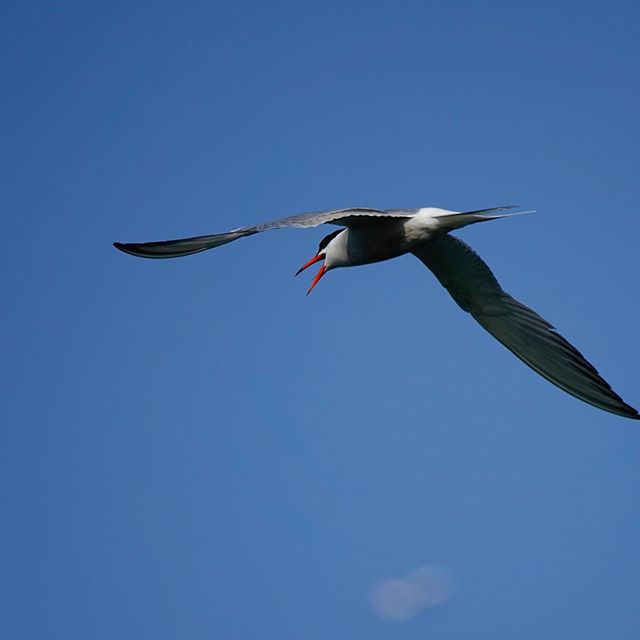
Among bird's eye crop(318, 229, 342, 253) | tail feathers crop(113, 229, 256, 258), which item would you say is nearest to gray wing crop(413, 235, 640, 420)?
bird's eye crop(318, 229, 342, 253)

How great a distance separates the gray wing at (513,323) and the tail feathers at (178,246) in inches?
117

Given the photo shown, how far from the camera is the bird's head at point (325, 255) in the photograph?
976 cm

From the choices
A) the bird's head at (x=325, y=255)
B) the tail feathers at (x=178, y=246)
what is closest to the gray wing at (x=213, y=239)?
the tail feathers at (x=178, y=246)

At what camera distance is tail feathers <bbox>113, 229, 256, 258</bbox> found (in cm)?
757

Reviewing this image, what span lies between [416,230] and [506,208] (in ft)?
5.29

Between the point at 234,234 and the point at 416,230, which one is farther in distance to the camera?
the point at 416,230

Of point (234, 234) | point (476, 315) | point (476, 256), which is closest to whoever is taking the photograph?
point (234, 234)

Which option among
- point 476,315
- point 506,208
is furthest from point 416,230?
point 476,315

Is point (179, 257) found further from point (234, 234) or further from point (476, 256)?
point (476, 256)

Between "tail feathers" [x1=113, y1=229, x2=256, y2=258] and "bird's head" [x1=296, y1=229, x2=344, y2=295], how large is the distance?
215cm

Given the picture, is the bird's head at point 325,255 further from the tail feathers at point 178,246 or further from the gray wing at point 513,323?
the tail feathers at point 178,246

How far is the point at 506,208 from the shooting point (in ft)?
25.8

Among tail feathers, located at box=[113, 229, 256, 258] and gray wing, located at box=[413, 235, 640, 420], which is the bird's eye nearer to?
gray wing, located at box=[413, 235, 640, 420]

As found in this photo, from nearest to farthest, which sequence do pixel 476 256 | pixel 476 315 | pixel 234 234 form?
1. pixel 234 234
2. pixel 476 256
3. pixel 476 315
